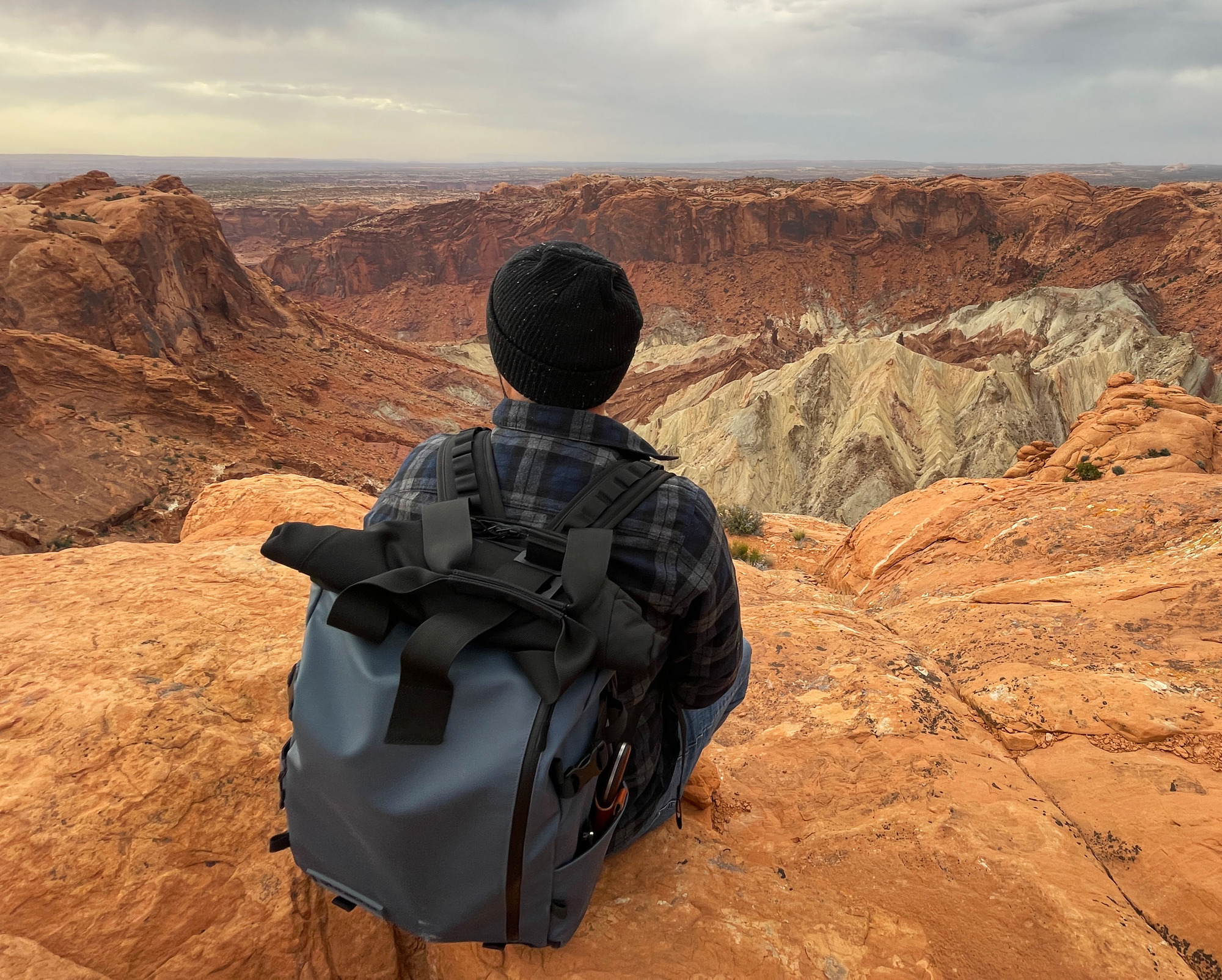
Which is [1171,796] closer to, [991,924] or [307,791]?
[991,924]

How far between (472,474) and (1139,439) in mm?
12579

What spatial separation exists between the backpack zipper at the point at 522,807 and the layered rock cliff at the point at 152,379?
926cm

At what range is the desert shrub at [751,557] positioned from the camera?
444 inches

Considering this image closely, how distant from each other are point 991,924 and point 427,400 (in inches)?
1223

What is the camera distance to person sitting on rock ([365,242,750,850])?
1539mm

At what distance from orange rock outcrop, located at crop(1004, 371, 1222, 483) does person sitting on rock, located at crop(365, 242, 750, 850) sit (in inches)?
367

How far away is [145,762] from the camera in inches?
86.4

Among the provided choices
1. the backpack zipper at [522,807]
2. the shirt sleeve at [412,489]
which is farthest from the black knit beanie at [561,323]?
the backpack zipper at [522,807]

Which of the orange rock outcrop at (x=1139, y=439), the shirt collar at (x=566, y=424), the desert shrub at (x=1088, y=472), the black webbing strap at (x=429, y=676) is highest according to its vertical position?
the shirt collar at (x=566, y=424)

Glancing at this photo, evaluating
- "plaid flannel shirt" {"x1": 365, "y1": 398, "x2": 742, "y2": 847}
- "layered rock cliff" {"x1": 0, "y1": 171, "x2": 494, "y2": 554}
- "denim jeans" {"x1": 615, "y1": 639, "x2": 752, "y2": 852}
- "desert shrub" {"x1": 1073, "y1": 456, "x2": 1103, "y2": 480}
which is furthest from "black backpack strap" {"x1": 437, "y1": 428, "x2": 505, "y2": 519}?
"desert shrub" {"x1": 1073, "y1": 456, "x2": 1103, "y2": 480}

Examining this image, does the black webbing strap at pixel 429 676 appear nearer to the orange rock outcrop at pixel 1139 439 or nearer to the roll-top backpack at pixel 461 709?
the roll-top backpack at pixel 461 709

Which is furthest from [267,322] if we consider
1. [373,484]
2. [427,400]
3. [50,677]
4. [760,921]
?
[760,921]

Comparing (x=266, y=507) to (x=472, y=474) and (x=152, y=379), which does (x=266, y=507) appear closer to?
(x=472, y=474)

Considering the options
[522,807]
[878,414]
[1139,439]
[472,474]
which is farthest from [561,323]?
[878,414]
